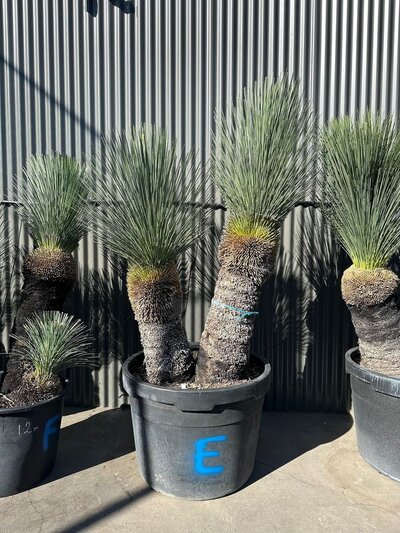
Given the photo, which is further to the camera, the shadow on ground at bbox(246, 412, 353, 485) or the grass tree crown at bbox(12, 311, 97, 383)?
the shadow on ground at bbox(246, 412, 353, 485)

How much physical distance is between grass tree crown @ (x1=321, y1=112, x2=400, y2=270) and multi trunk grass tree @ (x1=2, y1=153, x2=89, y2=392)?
1.57 metres

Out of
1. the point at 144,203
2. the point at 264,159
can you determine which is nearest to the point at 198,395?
the point at 144,203

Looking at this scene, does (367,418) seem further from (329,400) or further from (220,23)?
(220,23)

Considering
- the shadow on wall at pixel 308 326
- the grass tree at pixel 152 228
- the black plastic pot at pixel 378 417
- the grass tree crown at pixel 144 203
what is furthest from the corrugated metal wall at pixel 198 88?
the grass tree crown at pixel 144 203

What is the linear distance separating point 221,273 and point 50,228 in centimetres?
118

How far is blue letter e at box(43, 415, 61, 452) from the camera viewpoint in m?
2.75

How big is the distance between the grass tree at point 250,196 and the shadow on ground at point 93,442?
927mm

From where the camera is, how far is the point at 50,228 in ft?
10.1

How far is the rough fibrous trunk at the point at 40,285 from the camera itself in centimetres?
302

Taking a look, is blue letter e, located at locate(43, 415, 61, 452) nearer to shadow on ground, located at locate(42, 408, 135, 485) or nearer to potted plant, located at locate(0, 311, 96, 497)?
potted plant, located at locate(0, 311, 96, 497)

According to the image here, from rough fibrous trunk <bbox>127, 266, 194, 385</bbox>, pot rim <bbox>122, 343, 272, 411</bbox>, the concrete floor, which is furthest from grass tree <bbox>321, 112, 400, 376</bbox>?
rough fibrous trunk <bbox>127, 266, 194, 385</bbox>

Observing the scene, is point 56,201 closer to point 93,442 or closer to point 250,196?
point 250,196

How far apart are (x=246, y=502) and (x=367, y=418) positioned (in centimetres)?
93

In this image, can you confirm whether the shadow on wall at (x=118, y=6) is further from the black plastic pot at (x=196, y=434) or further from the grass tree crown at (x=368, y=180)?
the black plastic pot at (x=196, y=434)
